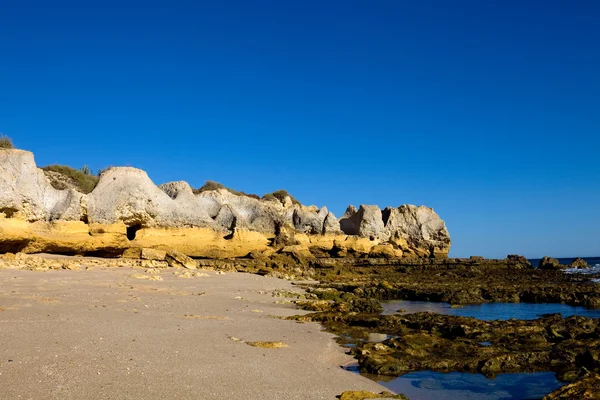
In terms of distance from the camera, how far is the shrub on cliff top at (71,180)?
2186 cm

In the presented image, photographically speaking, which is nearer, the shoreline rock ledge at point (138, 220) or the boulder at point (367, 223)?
the shoreline rock ledge at point (138, 220)

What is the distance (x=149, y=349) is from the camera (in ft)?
19.5

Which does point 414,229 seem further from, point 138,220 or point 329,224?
point 138,220

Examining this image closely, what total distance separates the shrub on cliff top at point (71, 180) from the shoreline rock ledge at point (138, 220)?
583 mm

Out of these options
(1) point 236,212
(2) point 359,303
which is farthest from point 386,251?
(2) point 359,303

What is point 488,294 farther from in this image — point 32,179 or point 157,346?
point 32,179

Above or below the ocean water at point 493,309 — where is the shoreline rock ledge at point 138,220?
above

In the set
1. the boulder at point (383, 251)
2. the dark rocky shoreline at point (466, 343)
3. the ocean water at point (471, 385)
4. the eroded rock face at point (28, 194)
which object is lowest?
the ocean water at point (471, 385)

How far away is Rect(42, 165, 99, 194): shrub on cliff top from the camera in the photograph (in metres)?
21.9

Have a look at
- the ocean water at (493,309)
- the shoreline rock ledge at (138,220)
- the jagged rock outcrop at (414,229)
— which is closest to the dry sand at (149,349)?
the ocean water at (493,309)

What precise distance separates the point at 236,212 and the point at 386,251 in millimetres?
16411

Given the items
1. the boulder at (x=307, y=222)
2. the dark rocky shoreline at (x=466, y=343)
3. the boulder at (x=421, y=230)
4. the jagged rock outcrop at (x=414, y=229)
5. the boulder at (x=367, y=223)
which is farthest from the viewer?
the boulder at (x=421, y=230)

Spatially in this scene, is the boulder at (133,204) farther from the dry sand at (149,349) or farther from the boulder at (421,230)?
the boulder at (421,230)

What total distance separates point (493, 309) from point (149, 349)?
12.5 metres
